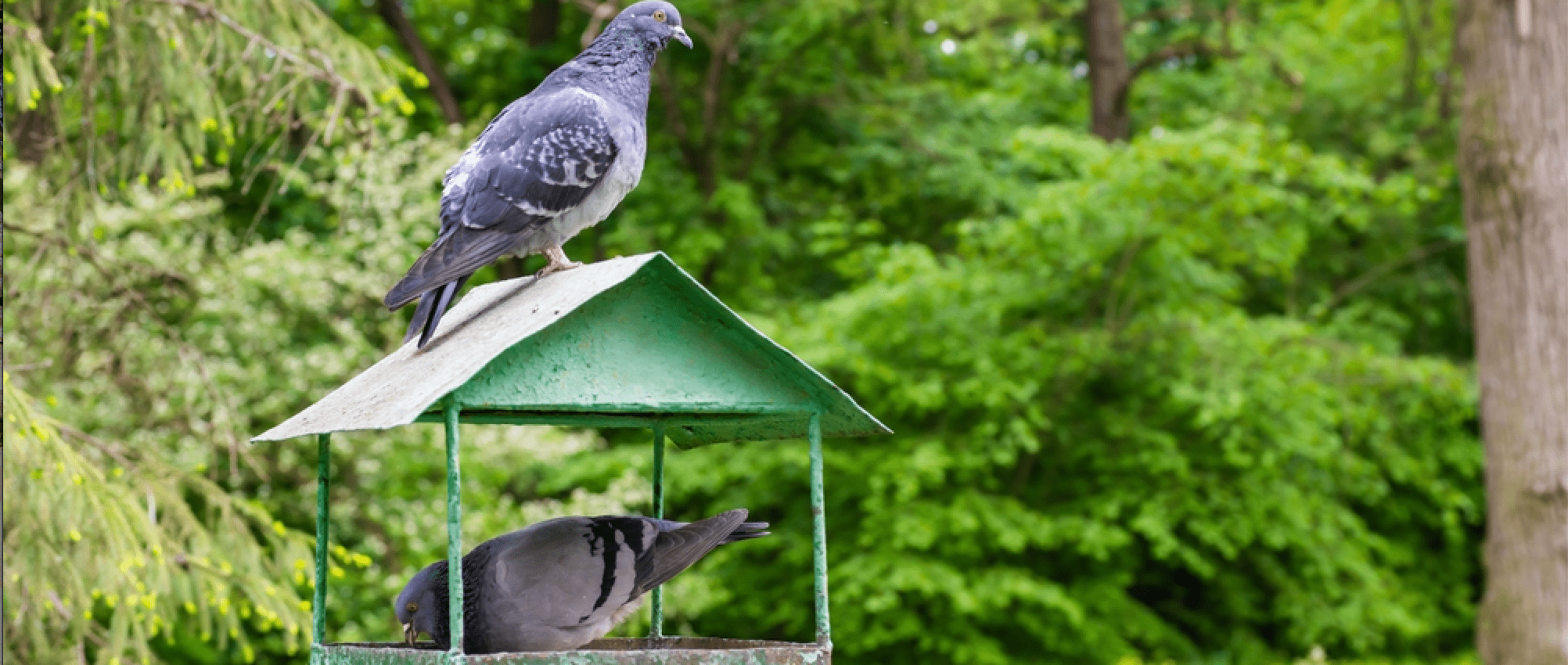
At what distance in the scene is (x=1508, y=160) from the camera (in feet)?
23.5

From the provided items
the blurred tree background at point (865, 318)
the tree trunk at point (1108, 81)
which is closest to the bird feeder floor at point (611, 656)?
the blurred tree background at point (865, 318)

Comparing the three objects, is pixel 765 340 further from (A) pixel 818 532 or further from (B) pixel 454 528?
(B) pixel 454 528

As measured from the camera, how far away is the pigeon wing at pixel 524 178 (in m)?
2.34

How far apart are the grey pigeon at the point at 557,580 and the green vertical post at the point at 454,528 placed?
17cm

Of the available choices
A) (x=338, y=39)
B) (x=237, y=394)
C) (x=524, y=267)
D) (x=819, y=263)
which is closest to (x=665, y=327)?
(x=338, y=39)

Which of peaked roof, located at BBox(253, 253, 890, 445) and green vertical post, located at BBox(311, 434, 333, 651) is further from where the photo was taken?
green vertical post, located at BBox(311, 434, 333, 651)

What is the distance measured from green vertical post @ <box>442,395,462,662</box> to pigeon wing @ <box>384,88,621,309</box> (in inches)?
13.6

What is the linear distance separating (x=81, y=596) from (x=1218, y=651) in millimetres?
8261

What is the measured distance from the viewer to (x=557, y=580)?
2.21 m

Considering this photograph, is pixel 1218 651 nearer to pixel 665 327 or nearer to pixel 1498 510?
pixel 1498 510

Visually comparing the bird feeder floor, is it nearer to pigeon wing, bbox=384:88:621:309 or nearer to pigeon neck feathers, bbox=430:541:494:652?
pigeon neck feathers, bbox=430:541:494:652

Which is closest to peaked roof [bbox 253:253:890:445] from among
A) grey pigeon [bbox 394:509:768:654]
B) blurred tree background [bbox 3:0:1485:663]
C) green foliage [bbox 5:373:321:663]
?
grey pigeon [bbox 394:509:768:654]

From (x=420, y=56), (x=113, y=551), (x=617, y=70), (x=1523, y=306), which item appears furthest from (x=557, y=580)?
(x=420, y=56)

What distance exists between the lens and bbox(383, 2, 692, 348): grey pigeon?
2.33m
